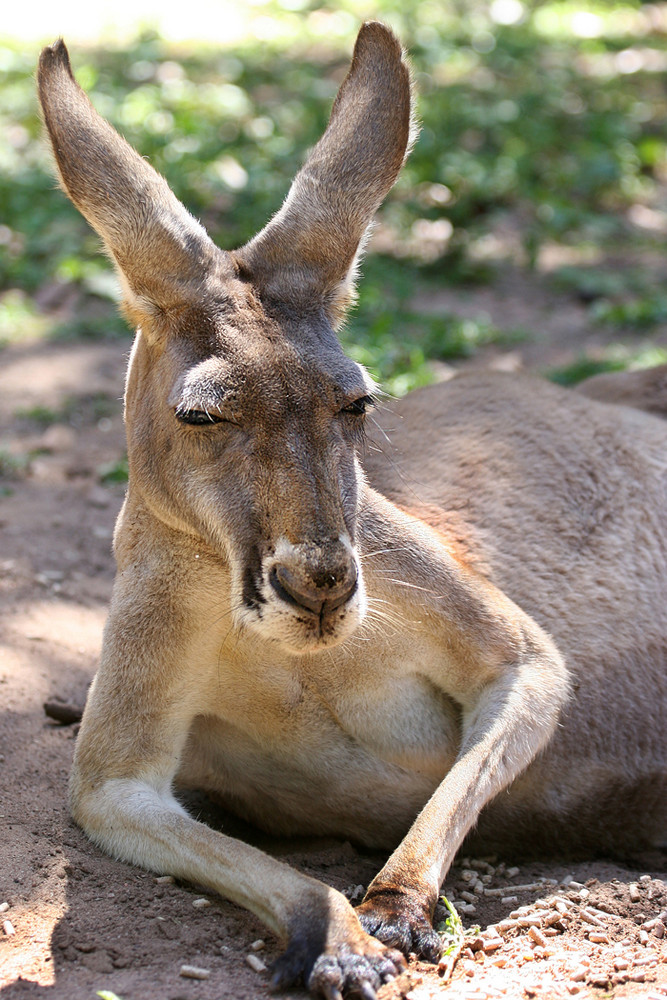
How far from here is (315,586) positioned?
9.91 ft

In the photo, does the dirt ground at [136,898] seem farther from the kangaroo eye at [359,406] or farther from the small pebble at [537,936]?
the kangaroo eye at [359,406]

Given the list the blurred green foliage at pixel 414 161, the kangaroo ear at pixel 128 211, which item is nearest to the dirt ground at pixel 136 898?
the kangaroo ear at pixel 128 211

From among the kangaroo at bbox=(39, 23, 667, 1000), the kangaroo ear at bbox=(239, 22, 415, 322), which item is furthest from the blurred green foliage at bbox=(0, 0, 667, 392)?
the kangaroo ear at bbox=(239, 22, 415, 322)

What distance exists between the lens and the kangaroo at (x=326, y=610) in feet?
10.5

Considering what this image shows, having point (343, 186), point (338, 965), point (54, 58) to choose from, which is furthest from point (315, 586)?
point (54, 58)

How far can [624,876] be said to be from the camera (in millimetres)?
3922

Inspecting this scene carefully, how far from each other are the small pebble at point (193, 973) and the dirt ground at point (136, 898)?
2 centimetres

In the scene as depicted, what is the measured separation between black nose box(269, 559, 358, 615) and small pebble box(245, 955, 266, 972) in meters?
0.92

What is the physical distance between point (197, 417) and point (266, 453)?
0.74ft

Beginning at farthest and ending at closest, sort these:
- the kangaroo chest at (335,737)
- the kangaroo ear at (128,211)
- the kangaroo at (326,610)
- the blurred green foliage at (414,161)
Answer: the blurred green foliage at (414,161) < the kangaroo chest at (335,737) < the kangaroo ear at (128,211) < the kangaroo at (326,610)

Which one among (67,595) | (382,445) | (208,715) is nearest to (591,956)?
(208,715)

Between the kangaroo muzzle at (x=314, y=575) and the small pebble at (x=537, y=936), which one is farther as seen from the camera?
the small pebble at (x=537, y=936)

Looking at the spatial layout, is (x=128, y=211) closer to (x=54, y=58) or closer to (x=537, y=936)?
(x=54, y=58)

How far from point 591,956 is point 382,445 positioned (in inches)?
79.0
